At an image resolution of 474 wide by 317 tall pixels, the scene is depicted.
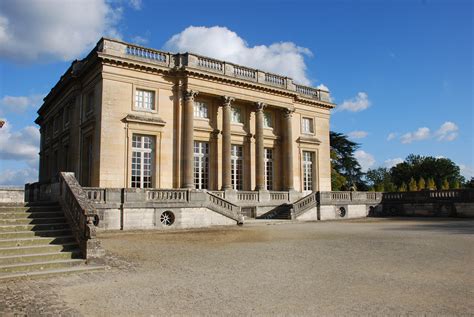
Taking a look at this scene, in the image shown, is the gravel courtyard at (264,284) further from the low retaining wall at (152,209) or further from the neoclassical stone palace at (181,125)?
the neoclassical stone palace at (181,125)

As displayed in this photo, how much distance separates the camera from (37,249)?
8656 millimetres

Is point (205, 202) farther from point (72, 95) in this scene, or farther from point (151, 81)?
point (72, 95)

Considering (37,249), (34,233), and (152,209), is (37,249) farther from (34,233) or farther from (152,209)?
(152,209)

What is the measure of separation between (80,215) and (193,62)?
16.5 metres

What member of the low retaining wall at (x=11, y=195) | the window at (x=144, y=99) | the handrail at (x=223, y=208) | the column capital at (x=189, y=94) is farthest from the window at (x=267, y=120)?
the low retaining wall at (x=11, y=195)

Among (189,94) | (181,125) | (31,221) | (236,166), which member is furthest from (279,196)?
(31,221)

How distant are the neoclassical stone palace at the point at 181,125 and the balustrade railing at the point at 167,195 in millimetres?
3731

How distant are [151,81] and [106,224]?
9.75 m

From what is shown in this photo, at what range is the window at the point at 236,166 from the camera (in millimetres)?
26906

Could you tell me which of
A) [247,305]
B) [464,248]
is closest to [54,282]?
[247,305]

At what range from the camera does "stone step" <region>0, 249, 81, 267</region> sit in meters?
7.86

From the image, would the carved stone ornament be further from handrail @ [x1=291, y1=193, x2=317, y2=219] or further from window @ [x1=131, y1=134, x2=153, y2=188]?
window @ [x1=131, y1=134, x2=153, y2=188]

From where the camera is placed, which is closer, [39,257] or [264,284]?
[264,284]

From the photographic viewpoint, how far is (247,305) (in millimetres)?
5465
